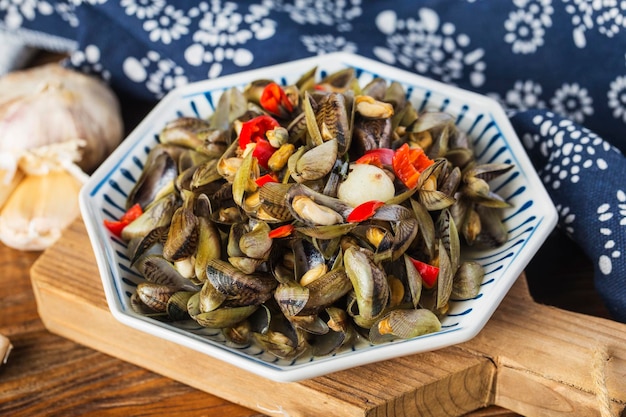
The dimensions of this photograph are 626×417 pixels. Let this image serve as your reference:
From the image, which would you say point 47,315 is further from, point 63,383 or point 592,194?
point 592,194

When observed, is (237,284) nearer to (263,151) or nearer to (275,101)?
(263,151)

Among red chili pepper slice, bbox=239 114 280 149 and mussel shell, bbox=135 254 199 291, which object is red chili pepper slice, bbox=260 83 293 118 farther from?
mussel shell, bbox=135 254 199 291

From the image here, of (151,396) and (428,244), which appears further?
(151,396)

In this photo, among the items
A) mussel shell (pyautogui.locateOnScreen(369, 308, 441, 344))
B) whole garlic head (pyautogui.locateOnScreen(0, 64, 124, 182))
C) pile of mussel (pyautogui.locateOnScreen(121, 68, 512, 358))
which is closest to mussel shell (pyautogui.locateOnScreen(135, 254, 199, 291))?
pile of mussel (pyautogui.locateOnScreen(121, 68, 512, 358))

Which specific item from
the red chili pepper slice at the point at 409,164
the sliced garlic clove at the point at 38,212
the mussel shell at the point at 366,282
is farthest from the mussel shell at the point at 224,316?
the sliced garlic clove at the point at 38,212

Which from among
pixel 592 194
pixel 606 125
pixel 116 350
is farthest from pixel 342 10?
pixel 116 350
